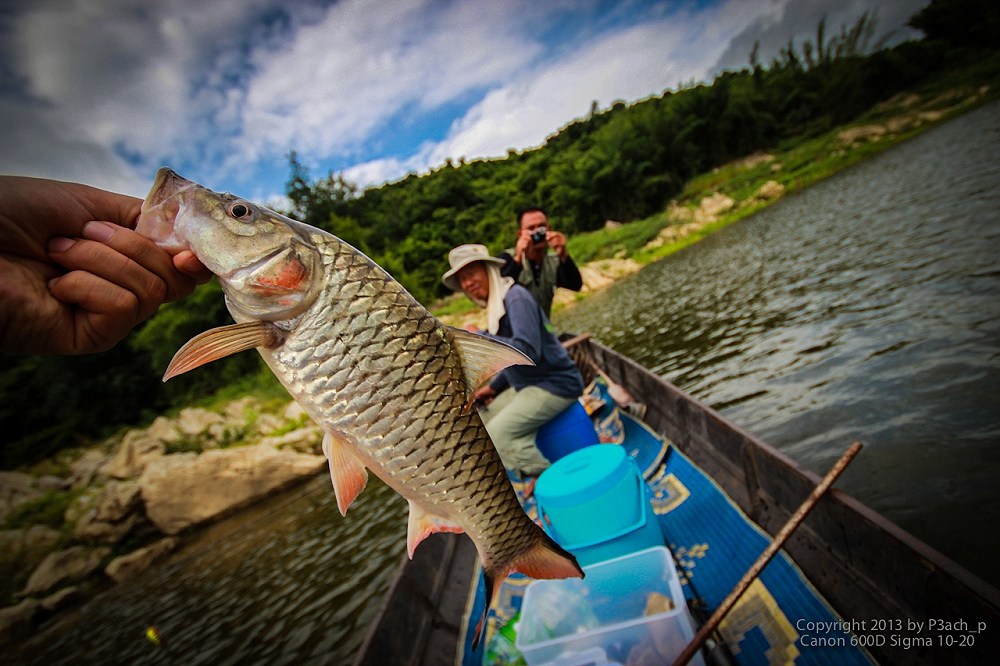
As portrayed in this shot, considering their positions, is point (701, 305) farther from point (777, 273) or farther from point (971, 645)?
point (971, 645)

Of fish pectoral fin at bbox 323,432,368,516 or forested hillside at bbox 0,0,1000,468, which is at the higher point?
forested hillside at bbox 0,0,1000,468

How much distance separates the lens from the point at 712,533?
10.1 feet

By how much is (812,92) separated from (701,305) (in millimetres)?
47447

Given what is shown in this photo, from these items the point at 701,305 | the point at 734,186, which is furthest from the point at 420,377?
the point at 734,186

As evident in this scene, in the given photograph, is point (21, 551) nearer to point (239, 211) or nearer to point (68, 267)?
point (68, 267)

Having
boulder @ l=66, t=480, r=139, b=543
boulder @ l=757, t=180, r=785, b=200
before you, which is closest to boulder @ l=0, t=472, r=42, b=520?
boulder @ l=66, t=480, r=139, b=543

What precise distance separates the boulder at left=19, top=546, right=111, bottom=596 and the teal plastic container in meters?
13.5

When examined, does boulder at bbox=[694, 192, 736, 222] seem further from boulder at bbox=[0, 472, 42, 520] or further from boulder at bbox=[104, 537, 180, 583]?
boulder at bbox=[0, 472, 42, 520]

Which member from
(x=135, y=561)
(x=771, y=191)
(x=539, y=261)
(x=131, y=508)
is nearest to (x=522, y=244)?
(x=539, y=261)

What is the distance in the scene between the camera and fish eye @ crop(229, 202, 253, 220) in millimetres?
1295

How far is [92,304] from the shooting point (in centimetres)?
118

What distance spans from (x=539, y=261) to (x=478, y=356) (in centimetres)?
434

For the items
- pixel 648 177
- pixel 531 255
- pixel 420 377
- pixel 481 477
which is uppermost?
pixel 648 177

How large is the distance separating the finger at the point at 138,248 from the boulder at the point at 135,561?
511 inches
